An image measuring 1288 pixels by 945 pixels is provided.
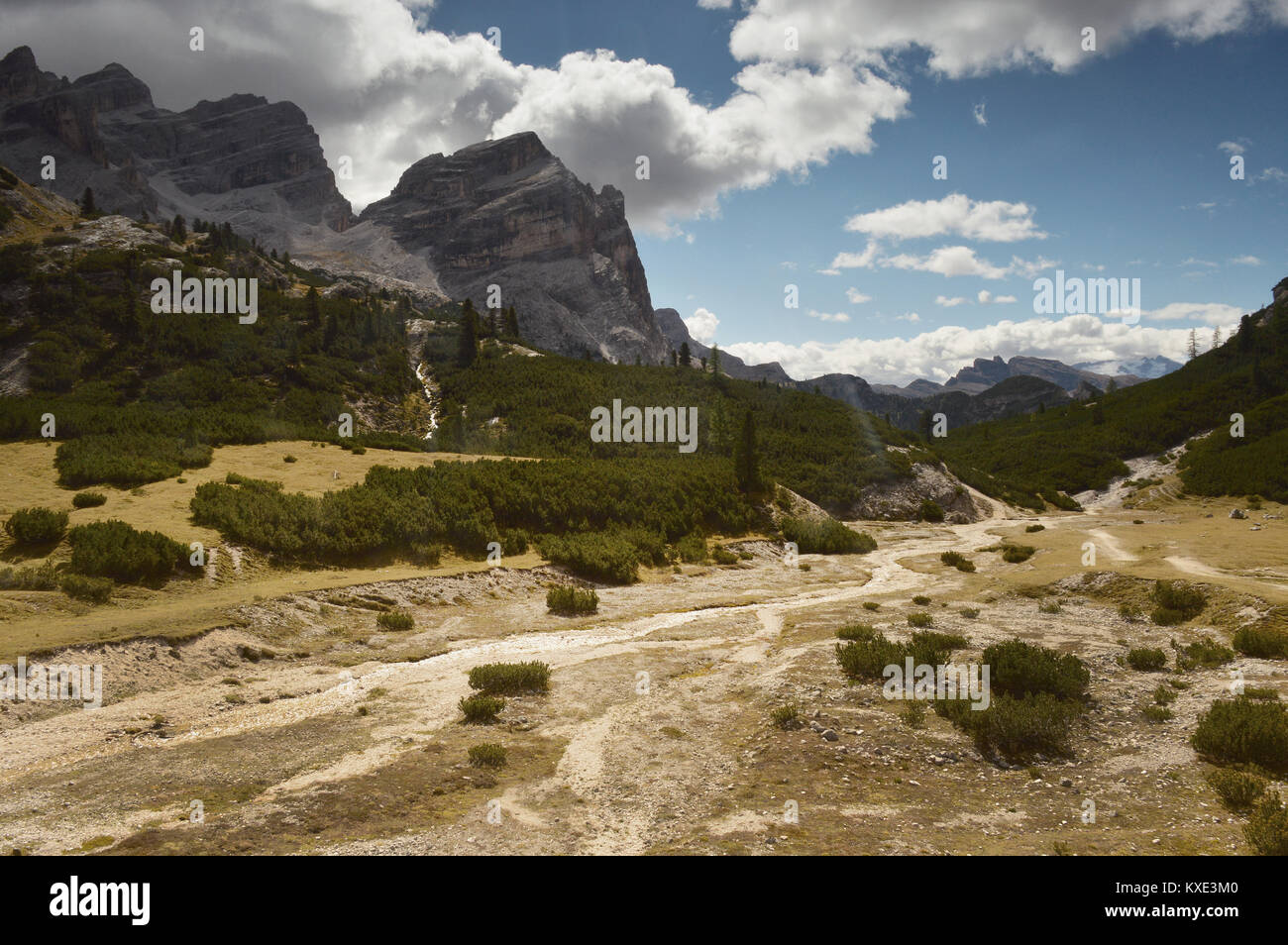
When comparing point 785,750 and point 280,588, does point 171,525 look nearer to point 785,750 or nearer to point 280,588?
point 280,588

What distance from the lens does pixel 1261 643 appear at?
16594 millimetres

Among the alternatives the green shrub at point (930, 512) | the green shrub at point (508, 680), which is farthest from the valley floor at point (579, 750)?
the green shrub at point (930, 512)

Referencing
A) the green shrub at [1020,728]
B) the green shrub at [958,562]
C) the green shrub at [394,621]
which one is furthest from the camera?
the green shrub at [958,562]

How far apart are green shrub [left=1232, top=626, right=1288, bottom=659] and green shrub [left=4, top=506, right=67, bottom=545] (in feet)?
125

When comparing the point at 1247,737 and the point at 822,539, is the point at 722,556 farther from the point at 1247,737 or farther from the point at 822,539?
the point at 1247,737

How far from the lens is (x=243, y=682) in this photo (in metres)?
16.0

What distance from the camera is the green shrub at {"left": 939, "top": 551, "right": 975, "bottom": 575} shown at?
3719 cm

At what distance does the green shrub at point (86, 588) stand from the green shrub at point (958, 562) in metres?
40.9

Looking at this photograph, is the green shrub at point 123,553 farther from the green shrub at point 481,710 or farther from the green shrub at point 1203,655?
the green shrub at point 1203,655

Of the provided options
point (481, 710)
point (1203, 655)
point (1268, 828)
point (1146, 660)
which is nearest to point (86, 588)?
point (481, 710)

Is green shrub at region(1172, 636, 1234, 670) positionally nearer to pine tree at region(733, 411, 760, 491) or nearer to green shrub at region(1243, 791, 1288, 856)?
green shrub at region(1243, 791, 1288, 856)

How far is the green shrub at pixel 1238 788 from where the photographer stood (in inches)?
357

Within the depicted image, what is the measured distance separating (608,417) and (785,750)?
212ft
